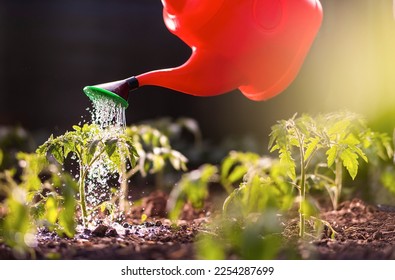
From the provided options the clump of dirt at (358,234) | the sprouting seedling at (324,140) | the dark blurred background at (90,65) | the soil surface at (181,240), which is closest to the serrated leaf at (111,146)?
the soil surface at (181,240)

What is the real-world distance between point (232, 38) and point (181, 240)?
567 millimetres

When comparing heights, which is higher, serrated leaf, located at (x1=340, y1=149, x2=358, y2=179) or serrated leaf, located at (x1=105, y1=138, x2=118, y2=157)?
serrated leaf, located at (x1=105, y1=138, x2=118, y2=157)

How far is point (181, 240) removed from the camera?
69.4 inches

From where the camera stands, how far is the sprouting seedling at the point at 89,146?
5.64 ft

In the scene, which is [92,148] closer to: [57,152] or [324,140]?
[57,152]

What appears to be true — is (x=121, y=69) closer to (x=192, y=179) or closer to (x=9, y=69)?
(x=9, y=69)

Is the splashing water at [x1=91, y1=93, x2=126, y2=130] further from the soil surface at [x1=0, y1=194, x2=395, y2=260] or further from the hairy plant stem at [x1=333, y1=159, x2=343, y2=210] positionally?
the hairy plant stem at [x1=333, y1=159, x2=343, y2=210]

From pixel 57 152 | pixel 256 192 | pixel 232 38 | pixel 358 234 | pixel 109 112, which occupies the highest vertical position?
pixel 232 38

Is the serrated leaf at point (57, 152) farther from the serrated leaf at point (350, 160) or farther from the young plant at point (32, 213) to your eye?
the serrated leaf at point (350, 160)

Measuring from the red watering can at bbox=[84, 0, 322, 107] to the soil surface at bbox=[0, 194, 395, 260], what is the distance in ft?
1.31

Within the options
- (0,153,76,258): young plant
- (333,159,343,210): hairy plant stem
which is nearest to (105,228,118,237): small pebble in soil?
(0,153,76,258): young plant

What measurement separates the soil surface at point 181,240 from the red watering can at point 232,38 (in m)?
0.40

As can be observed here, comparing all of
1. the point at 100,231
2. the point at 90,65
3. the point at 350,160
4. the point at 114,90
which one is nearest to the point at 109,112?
the point at 114,90

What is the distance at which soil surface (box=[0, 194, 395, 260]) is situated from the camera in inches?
60.8
